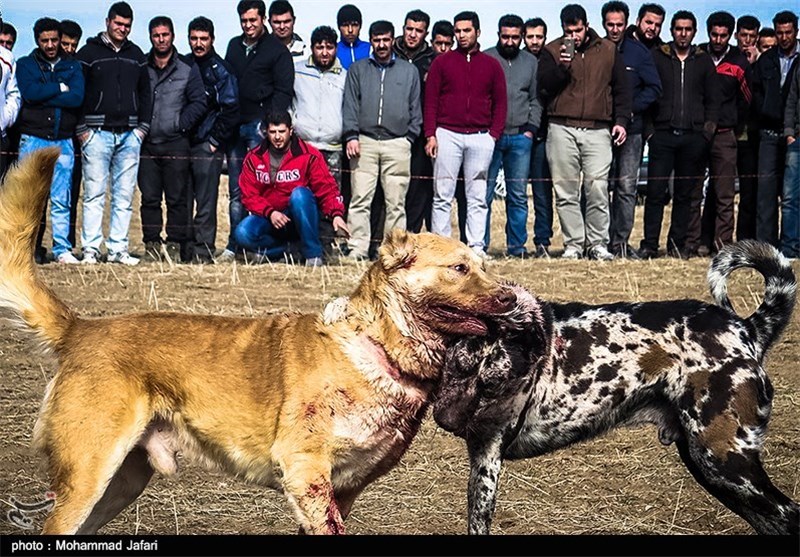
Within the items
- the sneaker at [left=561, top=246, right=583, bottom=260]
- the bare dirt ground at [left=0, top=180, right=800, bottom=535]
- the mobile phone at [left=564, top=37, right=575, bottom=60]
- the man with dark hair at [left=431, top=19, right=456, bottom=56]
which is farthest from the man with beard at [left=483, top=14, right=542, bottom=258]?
the bare dirt ground at [left=0, top=180, right=800, bottom=535]

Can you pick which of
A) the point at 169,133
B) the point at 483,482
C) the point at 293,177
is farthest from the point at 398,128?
the point at 483,482

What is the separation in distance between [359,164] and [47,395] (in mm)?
9199

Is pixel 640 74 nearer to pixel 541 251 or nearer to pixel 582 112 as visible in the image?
pixel 582 112

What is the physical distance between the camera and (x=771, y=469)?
7.62 m

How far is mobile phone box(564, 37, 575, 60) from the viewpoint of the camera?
14.2m

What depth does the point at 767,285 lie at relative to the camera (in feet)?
21.0

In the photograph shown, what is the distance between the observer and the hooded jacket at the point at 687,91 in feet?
48.1

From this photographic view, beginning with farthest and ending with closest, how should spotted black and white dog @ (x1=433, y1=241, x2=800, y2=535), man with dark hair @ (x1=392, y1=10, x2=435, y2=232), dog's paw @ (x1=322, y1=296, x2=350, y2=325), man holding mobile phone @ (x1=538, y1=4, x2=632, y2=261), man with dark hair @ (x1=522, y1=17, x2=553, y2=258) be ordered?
1. man with dark hair @ (x1=522, y1=17, x2=553, y2=258)
2. man with dark hair @ (x1=392, y1=10, x2=435, y2=232)
3. man holding mobile phone @ (x1=538, y1=4, x2=632, y2=261)
4. spotted black and white dog @ (x1=433, y1=241, x2=800, y2=535)
5. dog's paw @ (x1=322, y1=296, x2=350, y2=325)

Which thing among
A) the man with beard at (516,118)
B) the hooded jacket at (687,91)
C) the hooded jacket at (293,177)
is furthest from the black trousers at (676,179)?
the hooded jacket at (293,177)

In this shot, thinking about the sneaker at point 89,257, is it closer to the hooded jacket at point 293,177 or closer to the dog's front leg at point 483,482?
the hooded jacket at point 293,177

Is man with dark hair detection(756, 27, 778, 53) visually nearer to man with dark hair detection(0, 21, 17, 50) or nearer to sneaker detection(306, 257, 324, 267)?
sneaker detection(306, 257, 324, 267)

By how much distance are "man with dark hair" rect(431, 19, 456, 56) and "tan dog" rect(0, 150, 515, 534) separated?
32.8 feet

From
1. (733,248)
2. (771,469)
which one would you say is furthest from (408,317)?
(771,469)

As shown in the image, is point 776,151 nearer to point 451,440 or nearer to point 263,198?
point 263,198
